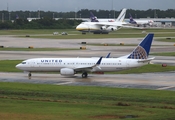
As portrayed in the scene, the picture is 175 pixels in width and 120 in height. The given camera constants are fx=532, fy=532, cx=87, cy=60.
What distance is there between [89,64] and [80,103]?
68.5 feet

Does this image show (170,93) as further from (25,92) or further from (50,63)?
(50,63)

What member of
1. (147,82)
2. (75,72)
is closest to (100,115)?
(147,82)

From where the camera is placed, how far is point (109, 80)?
212 ft

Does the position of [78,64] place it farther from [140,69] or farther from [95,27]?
[95,27]

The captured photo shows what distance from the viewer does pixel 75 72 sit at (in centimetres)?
6800

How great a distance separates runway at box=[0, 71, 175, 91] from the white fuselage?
3.79 feet

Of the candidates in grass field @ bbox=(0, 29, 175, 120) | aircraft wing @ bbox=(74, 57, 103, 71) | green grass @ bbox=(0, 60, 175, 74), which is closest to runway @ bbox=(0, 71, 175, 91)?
aircraft wing @ bbox=(74, 57, 103, 71)

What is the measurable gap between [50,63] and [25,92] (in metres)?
14.6

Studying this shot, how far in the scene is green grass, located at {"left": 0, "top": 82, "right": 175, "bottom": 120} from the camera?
4031cm

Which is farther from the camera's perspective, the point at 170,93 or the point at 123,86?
the point at 123,86

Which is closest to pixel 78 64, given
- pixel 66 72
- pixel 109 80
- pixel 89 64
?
pixel 89 64

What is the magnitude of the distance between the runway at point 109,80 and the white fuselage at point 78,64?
3.79 feet

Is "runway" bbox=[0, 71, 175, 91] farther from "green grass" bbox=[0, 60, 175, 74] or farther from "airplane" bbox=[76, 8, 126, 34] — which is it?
"airplane" bbox=[76, 8, 126, 34]

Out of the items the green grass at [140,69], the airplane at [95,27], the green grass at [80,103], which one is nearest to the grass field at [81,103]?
the green grass at [80,103]
